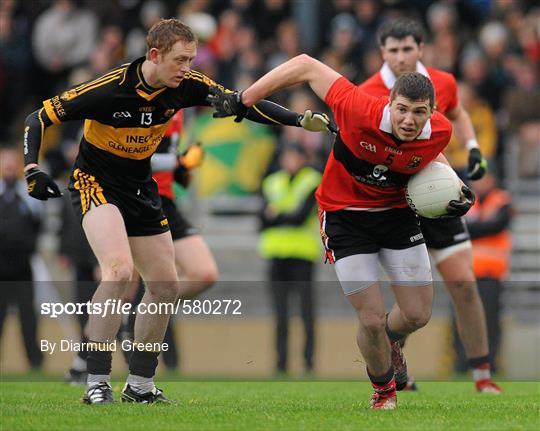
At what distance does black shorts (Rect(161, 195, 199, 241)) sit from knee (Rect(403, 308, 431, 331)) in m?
2.54

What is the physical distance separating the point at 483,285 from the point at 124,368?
4004 millimetres

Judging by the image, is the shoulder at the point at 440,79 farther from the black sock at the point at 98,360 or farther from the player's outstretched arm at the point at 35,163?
the black sock at the point at 98,360

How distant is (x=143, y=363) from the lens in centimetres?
838

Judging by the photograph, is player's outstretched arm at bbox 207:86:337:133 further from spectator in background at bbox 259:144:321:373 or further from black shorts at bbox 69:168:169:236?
spectator in background at bbox 259:144:321:373

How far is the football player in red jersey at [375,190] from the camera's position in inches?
312

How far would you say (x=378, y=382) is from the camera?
8.19 meters

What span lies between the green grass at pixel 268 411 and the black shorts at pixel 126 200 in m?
1.20

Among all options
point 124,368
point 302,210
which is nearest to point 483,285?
A: point 302,210

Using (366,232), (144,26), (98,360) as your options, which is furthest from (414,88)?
(144,26)

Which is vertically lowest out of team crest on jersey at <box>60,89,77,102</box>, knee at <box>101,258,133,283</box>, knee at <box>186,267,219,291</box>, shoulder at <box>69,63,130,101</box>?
knee at <box>186,267,219,291</box>

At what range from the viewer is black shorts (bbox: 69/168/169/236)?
8.28 meters

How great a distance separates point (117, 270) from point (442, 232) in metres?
2.86

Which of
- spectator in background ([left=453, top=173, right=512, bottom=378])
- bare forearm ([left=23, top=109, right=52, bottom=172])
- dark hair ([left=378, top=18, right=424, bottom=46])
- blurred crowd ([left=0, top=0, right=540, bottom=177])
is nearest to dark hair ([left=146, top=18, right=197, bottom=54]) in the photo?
bare forearm ([left=23, top=109, right=52, bottom=172])

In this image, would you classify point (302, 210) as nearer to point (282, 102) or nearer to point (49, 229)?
point (282, 102)
